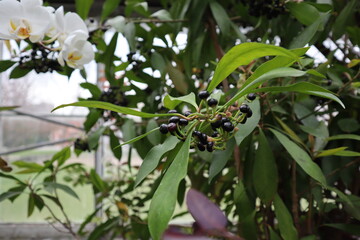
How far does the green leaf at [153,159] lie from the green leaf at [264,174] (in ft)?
0.66

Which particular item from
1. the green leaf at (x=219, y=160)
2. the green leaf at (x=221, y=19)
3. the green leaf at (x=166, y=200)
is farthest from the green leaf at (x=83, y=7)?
the green leaf at (x=166, y=200)

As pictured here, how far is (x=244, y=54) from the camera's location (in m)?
0.34

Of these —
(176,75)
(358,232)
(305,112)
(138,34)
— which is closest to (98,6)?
(138,34)

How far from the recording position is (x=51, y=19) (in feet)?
1.77

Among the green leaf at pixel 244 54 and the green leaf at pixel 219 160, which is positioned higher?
the green leaf at pixel 244 54

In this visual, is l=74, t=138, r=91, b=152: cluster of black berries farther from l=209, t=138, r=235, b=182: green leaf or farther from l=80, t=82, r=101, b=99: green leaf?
l=209, t=138, r=235, b=182: green leaf

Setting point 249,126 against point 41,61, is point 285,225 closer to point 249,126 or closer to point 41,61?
point 249,126

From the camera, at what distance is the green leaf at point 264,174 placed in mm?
569

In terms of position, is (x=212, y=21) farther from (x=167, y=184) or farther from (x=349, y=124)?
(x=167, y=184)

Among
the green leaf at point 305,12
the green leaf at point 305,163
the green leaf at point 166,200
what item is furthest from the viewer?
the green leaf at point 305,12

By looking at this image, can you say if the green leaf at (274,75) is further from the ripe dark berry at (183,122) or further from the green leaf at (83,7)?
the green leaf at (83,7)

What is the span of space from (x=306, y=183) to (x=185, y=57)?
1.13 feet

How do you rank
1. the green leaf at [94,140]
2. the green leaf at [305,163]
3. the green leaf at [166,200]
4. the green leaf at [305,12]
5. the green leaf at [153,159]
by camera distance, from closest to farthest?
1. the green leaf at [166,200]
2. the green leaf at [153,159]
3. the green leaf at [305,163]
4. the green leaf at [305,12]
5. the green leaf at [94,140]

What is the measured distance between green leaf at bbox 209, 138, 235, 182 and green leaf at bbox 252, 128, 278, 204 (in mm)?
42
